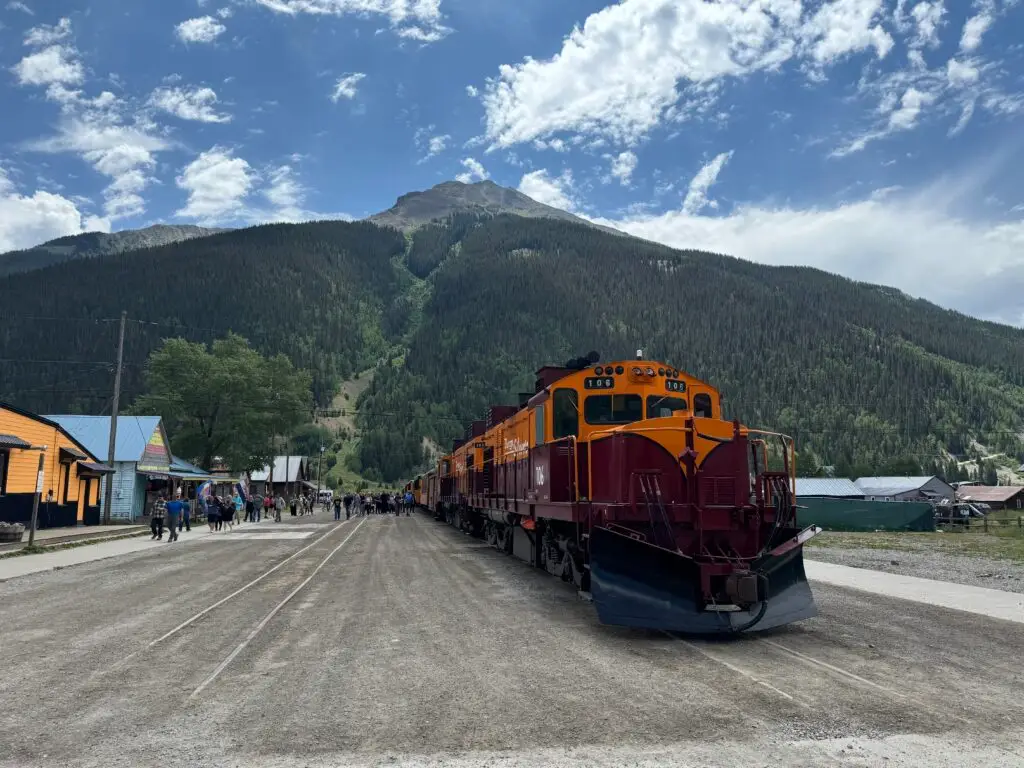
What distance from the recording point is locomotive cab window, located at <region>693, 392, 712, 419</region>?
41.2 feet

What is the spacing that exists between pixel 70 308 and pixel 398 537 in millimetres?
195137

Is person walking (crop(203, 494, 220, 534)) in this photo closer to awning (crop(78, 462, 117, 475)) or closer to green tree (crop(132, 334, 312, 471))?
awning (crop(78, 462, 117, 475))

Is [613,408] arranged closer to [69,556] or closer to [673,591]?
[673,591]

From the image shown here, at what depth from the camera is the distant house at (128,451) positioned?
39.8 metres

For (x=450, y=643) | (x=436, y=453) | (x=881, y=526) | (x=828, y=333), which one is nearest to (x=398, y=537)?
(x=450, y=643)

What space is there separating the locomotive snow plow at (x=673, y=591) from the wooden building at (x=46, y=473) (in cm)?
2271

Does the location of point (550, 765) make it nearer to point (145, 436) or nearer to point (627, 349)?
point (145, 436)

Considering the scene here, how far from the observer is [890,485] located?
81.1 m

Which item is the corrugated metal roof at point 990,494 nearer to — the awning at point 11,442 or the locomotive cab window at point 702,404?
the locomotive cab window at point 702,404

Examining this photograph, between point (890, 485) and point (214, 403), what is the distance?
7018cm

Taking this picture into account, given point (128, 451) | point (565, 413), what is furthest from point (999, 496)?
point (565, 413)

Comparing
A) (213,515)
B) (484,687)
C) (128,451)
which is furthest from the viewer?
(128,451)

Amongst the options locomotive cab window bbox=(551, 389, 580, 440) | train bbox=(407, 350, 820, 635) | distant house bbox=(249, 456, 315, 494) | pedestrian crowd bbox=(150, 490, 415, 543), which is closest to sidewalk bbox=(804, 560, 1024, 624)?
train bbox=(407, 350, 820, 635)

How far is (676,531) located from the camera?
31.1ft
